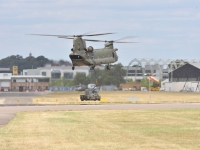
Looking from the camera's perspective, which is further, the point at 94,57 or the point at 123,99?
the point at 123,99

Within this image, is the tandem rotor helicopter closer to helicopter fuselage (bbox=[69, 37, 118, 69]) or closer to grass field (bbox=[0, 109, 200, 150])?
helicopter fuselage (bbox=[69, 37, 118, 69])

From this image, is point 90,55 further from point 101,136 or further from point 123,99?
point 101,136

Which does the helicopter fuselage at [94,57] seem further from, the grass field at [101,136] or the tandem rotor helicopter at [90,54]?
the grass field at [101,136]

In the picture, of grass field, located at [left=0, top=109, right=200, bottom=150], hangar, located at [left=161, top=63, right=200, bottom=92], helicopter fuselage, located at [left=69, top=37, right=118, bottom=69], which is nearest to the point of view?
grass field, located at [left=0, top=109, right=200, bottom=150]

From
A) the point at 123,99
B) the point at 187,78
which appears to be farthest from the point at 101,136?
the point at 187,78

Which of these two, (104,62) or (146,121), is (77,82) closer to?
(104,62)

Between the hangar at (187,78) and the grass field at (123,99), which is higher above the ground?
the hangar at (187,78)

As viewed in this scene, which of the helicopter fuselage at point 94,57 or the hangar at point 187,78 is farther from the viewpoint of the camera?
the hangar at point 187,78

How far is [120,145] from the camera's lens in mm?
25688

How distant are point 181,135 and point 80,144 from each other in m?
6.79

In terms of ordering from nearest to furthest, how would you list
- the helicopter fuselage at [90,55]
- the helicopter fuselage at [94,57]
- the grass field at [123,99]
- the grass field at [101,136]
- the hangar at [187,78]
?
1. the grass field at [101,136]
2. the helicopter fuselage at [94,57]
3. the helicopter fuselage at [90,55]
4. the grass field at [123,99]
5. the hangar at [187,78]

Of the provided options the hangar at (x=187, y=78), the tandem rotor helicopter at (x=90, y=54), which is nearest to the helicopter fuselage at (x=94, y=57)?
the tandem rotor helicopter at (x=90, y=54)

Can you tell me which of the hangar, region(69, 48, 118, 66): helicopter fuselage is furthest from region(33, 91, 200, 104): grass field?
the hangar

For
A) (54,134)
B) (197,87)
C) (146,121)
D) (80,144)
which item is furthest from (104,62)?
(197,87)
